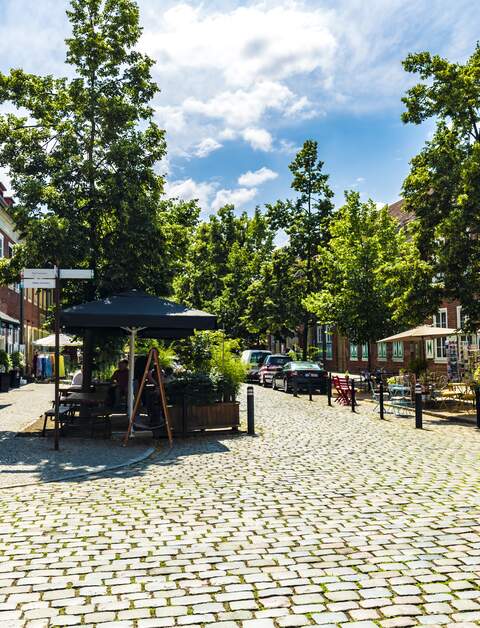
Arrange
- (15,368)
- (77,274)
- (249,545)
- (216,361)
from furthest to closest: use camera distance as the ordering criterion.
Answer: (15,368)
(216,361)
(77,274)
(249,545)

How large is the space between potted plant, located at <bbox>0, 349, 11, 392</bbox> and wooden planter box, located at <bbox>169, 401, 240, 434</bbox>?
50.0 ft

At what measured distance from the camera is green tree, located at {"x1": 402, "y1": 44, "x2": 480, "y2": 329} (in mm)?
18812

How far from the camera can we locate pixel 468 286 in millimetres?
19016

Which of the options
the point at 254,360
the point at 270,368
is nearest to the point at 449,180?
the point at 270,368

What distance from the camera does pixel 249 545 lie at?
5609 mm

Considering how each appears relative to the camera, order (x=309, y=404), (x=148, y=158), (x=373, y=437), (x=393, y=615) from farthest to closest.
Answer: (x=309, y=404), (x=148, y=158), (x=373, y=437), (x=393, y=615)

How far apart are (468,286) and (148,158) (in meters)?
9.71

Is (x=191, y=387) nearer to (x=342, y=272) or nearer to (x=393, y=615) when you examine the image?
(x=393, y=615)

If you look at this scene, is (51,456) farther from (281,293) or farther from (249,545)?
(281,293)

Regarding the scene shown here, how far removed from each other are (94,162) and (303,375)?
14615 millimetres

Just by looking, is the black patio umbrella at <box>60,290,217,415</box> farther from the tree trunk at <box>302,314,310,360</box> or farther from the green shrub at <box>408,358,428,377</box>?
the tree trunk at <box>302,314,310,360</box>

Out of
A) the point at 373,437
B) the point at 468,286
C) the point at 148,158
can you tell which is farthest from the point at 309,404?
the point at 148,158

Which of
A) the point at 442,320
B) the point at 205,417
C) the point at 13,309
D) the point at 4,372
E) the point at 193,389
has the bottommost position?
the point at 205,417

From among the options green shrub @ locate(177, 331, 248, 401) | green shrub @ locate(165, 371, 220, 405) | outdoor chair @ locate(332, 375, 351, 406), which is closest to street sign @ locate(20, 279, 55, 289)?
green shrub @ locate(165, 371, 220, 405)
